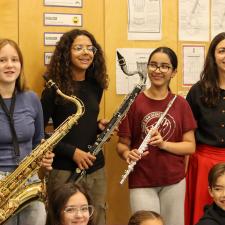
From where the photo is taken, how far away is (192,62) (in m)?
3.95

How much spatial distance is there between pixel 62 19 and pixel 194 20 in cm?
113

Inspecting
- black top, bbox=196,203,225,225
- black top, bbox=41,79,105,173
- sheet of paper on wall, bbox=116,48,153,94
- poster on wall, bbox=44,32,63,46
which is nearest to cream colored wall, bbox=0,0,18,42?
poster on wall, bbox=44,32,63,46

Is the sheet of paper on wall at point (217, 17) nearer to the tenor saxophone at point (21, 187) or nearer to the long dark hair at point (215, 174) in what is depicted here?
the long dark hair at point (215, 174)

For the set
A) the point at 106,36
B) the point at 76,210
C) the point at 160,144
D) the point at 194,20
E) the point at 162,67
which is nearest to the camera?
the point at 76,210

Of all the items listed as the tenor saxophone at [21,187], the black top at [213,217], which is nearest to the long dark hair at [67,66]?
the tenor saxophone at [21,187]

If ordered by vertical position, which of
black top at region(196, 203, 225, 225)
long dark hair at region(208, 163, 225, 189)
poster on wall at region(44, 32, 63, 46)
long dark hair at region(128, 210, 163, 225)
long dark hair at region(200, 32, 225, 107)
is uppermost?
poster on wall at region(44, 32, 63, 46)

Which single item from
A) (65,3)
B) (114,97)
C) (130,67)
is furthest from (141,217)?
(65,3)

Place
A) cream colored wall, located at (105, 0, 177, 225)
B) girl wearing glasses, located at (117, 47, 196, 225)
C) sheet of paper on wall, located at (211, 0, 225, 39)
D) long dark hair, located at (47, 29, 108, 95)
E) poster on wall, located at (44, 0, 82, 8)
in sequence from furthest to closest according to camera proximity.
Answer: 1. sheet of paper on wall, located at (211, 0, 225, 39)
2. cream colored wall, located at (105, 0, 177, 225)
3. poster on wall, located at (44, 0, 82, 8)
4. long dark hair, located at (47, 29, 108, 95)
5. girl wearing glasses, located at (117, 47, 196, 225)

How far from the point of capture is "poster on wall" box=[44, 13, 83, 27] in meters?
3.40

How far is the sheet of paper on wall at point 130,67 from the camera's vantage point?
368 centimetres

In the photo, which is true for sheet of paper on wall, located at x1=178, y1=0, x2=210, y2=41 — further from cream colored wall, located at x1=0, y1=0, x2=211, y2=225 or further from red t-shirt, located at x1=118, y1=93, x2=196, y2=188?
red t-shirt, located at x1=118, y1=93, x2=196, y2=188

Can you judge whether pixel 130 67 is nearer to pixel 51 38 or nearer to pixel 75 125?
pixel 51 38

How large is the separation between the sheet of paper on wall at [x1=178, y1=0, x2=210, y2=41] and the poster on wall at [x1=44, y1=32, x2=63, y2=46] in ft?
3.43

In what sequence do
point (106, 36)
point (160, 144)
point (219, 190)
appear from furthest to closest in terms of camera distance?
point (106, 36)
point (160, 144)
point (219, 190)
